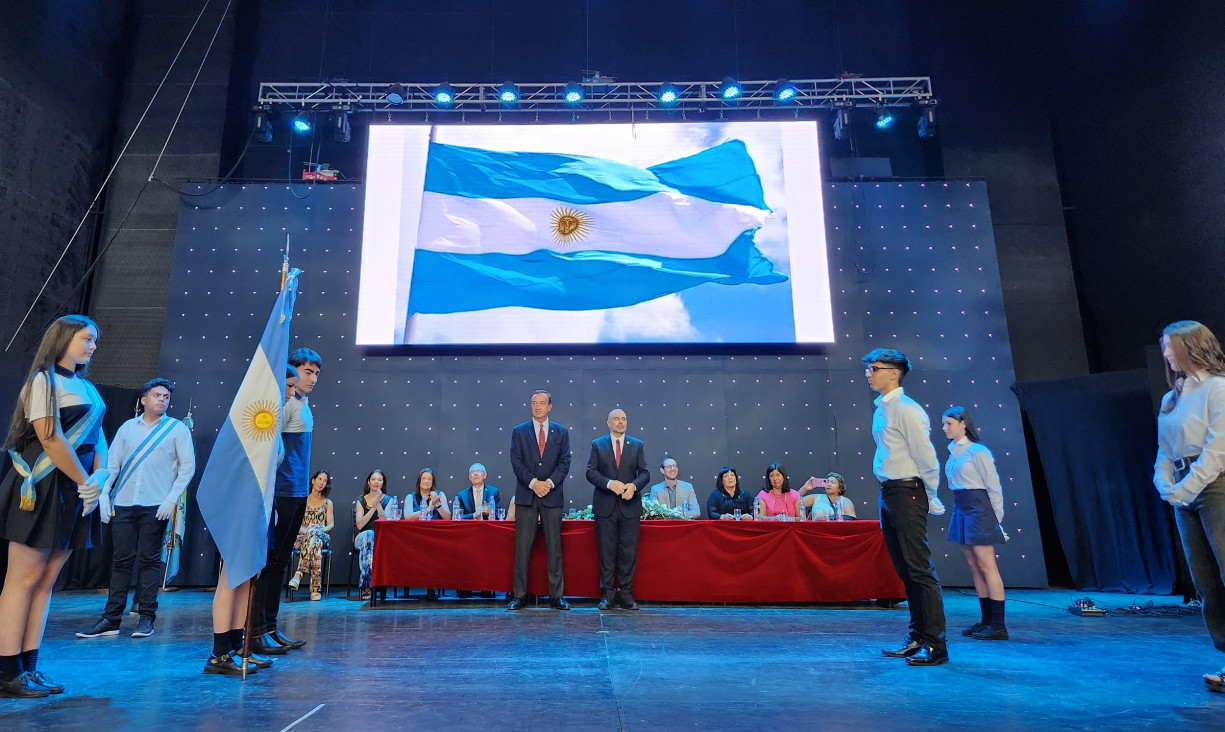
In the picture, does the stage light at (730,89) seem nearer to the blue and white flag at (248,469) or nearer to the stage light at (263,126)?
the stage light at (263,126)

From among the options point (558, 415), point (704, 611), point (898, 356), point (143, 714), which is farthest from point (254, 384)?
point (558, 415)

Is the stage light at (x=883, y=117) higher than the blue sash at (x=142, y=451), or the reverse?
the stage light at (x=883, y=117)

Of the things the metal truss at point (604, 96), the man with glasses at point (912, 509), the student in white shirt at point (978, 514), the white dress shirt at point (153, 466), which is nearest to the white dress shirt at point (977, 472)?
the student in white shirt at point (978, 514)

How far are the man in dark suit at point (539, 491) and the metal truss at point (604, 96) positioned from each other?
4.41 m

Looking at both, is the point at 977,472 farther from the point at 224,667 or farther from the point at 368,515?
the point at 368,515

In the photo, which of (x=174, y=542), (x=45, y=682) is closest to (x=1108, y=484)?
(x=45, y=682)

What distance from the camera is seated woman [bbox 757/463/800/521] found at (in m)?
6.14

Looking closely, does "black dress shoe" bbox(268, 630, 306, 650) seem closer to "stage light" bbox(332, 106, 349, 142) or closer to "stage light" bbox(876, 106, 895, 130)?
"stage light" bbox(332, 106, 349, 142)

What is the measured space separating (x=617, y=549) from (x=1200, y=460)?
3600 millimetres

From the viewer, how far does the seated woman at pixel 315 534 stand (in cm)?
618

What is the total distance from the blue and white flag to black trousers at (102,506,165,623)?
176cm

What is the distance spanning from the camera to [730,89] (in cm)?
784

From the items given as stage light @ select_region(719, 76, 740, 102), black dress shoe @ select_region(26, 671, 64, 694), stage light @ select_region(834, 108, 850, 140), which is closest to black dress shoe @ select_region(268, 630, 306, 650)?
black dress shoe @ select_region(26, 671, 64, 694)

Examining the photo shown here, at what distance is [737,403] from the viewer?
24.8 ft
